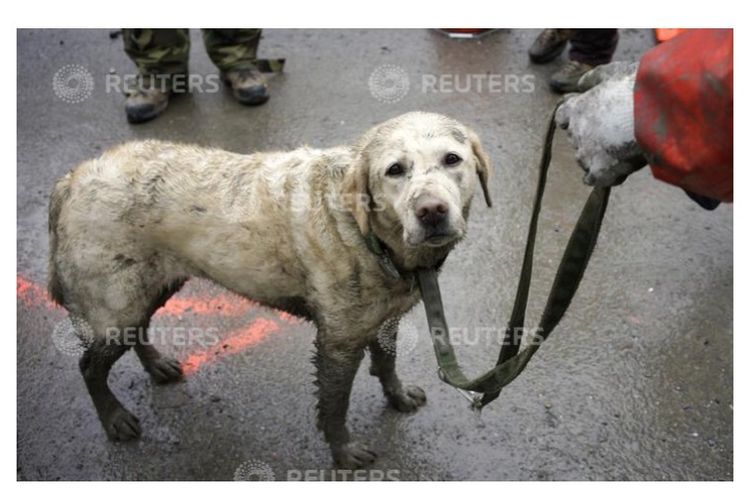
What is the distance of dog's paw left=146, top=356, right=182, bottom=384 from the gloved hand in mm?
2658

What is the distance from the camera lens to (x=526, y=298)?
3.05m

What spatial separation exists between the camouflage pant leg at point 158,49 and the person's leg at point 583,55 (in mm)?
2961

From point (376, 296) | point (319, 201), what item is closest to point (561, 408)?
point (376, 296)

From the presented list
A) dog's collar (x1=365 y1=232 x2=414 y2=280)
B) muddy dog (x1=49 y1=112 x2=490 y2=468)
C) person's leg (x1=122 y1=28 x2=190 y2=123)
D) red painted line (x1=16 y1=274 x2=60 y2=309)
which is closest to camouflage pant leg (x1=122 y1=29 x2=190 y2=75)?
person's leg (x1=122 y1=28 x2=190 y2=123)

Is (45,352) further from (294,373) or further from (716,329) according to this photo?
(716,329)

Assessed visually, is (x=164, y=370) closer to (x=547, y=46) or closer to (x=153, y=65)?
(x=153, y=65)

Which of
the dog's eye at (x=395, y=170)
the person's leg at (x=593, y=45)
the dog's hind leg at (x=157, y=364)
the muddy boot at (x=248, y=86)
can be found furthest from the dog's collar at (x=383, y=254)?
the person's leg at (x=593, y=45)

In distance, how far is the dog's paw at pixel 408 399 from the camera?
4.11m

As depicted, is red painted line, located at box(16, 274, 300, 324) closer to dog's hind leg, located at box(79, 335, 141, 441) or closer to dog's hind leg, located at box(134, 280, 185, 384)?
dog's hind leg, located at box(134, 280, 185, 384)

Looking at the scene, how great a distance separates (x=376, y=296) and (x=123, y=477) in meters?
1.71

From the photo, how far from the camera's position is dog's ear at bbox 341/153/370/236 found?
125 inches
